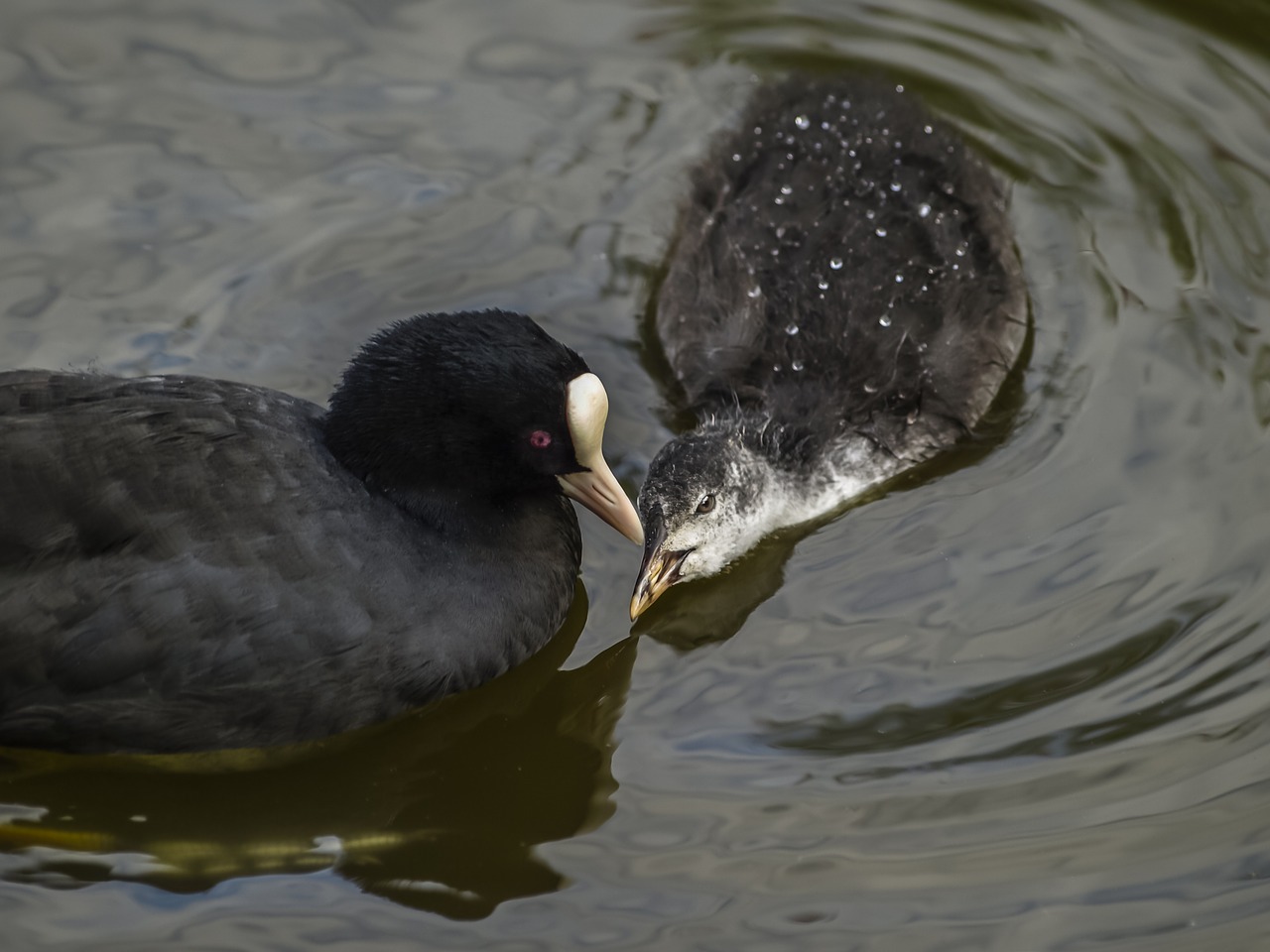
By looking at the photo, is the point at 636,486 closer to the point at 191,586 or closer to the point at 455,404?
the point at 455,404

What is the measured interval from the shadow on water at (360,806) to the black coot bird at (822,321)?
0.59m

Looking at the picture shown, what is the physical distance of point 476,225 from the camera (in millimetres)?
6215

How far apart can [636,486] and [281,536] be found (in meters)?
1.40

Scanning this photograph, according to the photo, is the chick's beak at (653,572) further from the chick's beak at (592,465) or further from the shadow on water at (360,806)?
the shadow on water at (360,806)

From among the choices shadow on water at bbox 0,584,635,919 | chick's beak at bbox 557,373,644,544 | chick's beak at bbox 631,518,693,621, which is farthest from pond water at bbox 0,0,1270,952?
chick's beak at bbox 557,373,644,544

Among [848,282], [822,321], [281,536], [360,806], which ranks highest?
[848,282]

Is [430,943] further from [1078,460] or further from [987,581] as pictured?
[1078,460]

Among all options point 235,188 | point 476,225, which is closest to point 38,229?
point 235,188

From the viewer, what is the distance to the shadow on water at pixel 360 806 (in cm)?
412

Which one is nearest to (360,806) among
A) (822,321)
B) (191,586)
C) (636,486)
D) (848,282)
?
(191,586)

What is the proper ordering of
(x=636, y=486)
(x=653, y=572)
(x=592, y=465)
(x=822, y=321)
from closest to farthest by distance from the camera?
(x=592, y=465)
(x=653, y=572)
(x=636, y=486)
(x=822, y=321)

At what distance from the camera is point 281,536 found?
13.6 feet

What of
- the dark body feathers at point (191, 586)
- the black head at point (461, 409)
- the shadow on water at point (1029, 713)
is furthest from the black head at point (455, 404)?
the shadow on water at point (1029, 713)

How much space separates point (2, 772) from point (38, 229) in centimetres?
242
